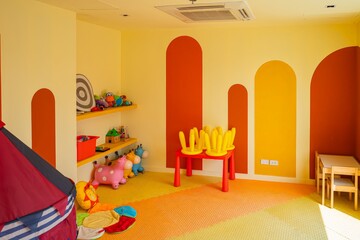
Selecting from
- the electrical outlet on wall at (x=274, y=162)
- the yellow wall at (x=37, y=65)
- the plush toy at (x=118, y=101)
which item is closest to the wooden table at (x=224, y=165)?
the electrical outlet on wall at (x=274, y=162)

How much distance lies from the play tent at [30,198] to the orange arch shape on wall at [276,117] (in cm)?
303

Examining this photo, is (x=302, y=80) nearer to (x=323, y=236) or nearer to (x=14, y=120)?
(x=323, y=236)

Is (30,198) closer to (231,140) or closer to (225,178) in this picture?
(225,178)

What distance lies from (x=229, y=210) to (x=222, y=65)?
7.08ft

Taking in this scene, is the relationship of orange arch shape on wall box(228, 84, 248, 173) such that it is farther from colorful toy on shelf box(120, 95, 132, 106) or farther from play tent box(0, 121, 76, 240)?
play tent box(0, 121, 76, 240)

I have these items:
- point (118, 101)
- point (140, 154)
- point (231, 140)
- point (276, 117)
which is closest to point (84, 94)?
point (118, 101)

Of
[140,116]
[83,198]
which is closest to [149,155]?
[140,116]

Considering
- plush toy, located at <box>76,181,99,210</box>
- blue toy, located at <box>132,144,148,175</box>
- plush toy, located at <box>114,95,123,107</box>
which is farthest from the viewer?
blue toy, located at <box>132,144,148,175</box>

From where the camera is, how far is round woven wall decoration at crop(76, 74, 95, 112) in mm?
4762

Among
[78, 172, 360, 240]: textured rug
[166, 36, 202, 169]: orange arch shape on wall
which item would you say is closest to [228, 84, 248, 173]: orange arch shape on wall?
[78, 172, 360, 240]: textured rug

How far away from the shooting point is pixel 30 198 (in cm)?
284

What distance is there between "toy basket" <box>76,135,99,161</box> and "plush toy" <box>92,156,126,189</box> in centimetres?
37

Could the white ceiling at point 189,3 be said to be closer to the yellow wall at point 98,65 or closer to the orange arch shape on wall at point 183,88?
the yellow wall at point 98,65

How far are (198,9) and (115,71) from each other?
2222 millimetres
